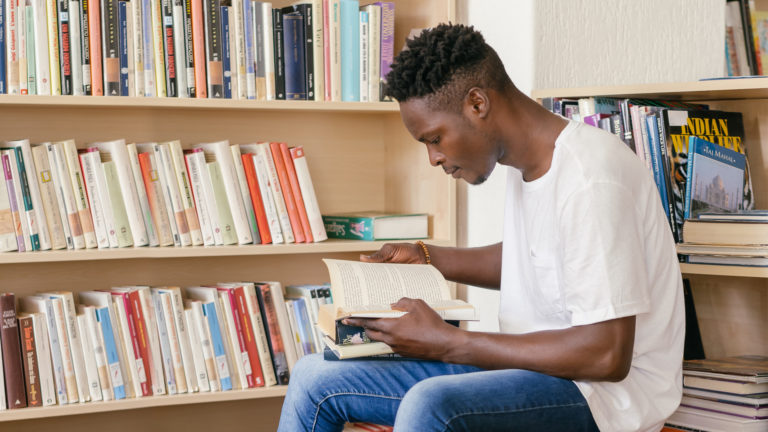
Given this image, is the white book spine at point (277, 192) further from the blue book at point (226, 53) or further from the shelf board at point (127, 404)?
the shelf board at point (127, 404)

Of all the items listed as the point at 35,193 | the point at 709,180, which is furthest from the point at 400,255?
the point at 35,193

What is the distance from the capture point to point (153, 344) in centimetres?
187

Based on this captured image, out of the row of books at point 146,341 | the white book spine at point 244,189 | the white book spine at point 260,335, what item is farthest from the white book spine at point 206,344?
the white book spine at point 244,189

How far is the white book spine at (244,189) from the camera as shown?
1.93 metres

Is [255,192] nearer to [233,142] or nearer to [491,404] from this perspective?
[233,142]

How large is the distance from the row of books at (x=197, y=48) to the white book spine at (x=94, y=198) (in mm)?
144

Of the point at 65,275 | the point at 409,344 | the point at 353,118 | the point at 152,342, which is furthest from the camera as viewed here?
the point at 353,118

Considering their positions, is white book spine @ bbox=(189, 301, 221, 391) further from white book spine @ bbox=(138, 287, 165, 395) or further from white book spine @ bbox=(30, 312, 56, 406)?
white book spine @ bbox=(30, 312, 56, 406)

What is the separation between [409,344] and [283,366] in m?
0.84

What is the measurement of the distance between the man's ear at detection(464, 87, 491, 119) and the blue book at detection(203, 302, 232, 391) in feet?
3.06

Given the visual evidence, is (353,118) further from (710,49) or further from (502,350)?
(502,350)

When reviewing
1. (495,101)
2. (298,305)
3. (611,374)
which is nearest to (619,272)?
(611,374)

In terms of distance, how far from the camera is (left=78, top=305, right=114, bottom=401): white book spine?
1813mm

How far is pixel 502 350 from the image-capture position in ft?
3.77
